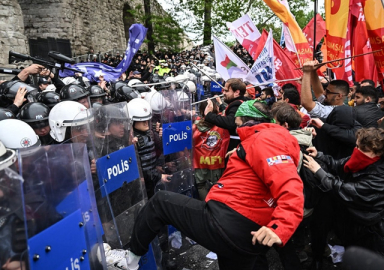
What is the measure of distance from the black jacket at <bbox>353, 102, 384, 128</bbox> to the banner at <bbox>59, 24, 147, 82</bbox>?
526 cm

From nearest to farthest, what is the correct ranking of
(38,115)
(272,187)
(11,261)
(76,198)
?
(11,261) → (76,198) → (272,187) → (38,115)

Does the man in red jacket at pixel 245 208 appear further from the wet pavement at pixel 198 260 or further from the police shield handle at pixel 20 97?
the police shield handle at pixel 20 97

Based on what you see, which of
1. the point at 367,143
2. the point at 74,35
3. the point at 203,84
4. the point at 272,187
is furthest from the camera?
the point at 74,35

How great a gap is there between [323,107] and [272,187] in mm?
2301

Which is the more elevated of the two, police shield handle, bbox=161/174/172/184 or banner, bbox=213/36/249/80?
banner, bbox=213/36/249/80

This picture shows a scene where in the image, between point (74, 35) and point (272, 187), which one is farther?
point (74, 35)

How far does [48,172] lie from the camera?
1.61m

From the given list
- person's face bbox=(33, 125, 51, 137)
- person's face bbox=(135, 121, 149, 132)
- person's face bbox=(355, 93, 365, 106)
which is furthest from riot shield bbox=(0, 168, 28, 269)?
person's face bbox=(355, 93, 365, 106)

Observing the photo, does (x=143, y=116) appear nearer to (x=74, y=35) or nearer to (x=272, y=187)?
(x=272, y=187)

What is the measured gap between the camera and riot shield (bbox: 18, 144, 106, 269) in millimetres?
1486

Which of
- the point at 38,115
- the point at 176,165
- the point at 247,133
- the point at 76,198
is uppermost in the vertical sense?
the point at 38,115

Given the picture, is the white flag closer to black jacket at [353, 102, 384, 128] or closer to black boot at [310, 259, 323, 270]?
black jacket at [353, 102, 384, 128]

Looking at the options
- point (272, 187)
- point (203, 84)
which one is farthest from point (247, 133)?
point (203, 84)

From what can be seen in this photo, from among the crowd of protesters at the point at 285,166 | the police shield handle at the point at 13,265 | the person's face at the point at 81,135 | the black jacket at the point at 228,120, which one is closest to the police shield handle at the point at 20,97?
the crowd of protesters at the point at 285,166
